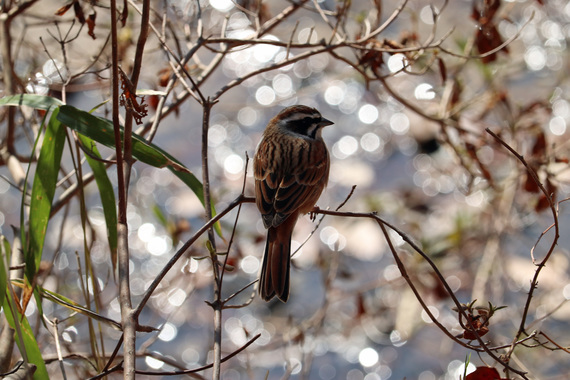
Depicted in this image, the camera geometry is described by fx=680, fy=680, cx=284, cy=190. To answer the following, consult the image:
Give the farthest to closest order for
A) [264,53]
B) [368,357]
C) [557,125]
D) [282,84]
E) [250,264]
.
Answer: [264,53], [282,84], [557,125], [250,264], [368,357]

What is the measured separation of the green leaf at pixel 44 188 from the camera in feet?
6.68

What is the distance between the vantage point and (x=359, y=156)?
25.0 feet

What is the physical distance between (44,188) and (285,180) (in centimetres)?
127

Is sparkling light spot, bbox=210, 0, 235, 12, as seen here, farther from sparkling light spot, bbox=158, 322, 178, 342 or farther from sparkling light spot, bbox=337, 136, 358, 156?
sparkling light spot, bbox=158, 322, 178, 342

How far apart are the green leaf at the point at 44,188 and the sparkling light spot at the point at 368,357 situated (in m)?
4.09

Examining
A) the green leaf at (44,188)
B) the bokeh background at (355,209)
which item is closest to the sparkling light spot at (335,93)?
the bokeh background at (355,209)

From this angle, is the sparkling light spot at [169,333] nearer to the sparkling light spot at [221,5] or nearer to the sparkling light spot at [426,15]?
the sparkling light spot at [221,5]

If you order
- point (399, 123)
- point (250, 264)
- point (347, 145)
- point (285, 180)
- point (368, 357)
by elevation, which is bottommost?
point (285, 180)

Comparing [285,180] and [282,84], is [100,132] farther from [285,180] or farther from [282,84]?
[282,84]

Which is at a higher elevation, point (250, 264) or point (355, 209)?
point (355, 209)

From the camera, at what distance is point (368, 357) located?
5738 millimetres

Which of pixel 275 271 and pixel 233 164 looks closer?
pixel 275 271

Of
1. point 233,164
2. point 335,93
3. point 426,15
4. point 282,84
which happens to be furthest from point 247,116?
point 426,15

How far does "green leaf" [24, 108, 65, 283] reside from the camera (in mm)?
2035
